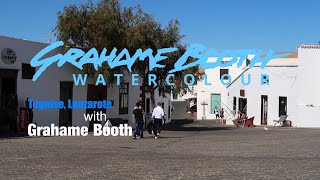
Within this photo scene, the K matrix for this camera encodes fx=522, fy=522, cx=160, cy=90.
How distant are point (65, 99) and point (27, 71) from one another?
3.56 m

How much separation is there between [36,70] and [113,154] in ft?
37.0

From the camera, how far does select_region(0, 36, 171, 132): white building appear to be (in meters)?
23.4

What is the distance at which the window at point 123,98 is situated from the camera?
1287 inches

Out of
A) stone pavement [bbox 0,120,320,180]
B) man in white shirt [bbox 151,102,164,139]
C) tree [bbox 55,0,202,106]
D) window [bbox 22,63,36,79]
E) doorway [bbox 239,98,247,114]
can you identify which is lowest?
stone pavement [bbox 0,120,320,180]

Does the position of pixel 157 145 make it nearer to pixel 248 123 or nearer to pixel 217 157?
pixel 217 157

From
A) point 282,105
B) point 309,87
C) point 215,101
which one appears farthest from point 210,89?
point 309,87

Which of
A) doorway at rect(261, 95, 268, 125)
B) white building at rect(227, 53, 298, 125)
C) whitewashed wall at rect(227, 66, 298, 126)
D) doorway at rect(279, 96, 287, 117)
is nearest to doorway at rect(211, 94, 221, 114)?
white building at rect(227, 53, 298, 125)

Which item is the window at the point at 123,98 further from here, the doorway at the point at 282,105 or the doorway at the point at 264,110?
the doorway at the point at 264,110

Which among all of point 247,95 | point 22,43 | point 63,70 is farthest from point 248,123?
point 22,43

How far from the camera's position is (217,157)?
14805 mm

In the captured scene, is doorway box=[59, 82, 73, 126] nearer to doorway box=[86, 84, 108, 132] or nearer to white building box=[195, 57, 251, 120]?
doorway box=[86, 84, 108, 132]

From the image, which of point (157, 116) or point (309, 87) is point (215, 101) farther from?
point (157, 116)

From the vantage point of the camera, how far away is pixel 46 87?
25922mm

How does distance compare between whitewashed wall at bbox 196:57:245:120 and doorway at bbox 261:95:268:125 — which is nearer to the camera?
doorway at bbox 261:95:268:125
